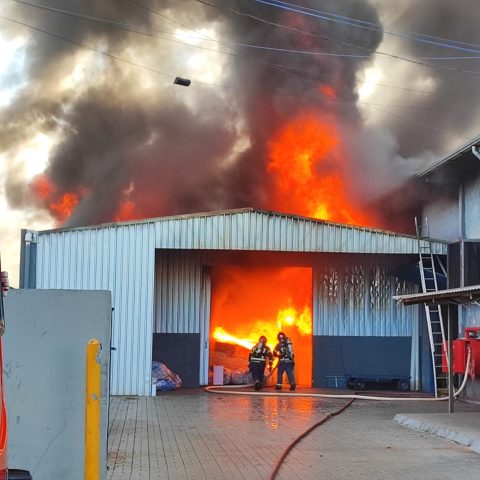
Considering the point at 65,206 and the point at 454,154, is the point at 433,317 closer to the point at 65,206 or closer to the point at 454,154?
the point at 454,154

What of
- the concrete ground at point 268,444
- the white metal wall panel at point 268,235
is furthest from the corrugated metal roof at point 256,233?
the concrete ground at point 268,444

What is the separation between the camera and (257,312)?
736 inches

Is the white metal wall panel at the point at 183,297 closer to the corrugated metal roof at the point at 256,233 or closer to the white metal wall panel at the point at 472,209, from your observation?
the corrugated metal roof at the point at 256,233

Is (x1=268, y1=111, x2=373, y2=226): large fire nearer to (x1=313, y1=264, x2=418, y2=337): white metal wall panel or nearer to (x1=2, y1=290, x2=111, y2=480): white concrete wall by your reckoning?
(x1=313, y1=264, x2=418, y2=337): white metal wall panel

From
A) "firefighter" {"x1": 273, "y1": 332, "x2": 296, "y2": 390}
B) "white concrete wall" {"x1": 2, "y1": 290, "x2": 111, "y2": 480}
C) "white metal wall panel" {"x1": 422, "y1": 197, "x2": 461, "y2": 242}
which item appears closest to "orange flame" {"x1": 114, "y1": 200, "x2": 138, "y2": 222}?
"firefighter" {"x1": 273, "y1": 332, "x2": 296, "y2": 390}

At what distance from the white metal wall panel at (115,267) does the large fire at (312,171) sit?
5.99 metres

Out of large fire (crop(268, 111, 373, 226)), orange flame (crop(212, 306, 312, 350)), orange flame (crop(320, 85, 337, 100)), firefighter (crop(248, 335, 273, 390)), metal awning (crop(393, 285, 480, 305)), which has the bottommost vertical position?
firefighter (crop(248, 335, 273, 390))

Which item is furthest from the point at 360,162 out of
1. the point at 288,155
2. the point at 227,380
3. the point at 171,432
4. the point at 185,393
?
the point at 171,432

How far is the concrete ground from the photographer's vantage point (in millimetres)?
7562

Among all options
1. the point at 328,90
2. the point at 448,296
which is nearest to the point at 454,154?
the point at 448,296

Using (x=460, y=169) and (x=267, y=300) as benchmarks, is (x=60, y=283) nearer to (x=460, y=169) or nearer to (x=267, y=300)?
(x=267, y=300)

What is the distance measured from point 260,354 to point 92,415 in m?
12.1

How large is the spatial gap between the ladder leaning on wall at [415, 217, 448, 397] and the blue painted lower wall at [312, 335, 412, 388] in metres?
1.13

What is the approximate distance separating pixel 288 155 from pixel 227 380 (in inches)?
284
